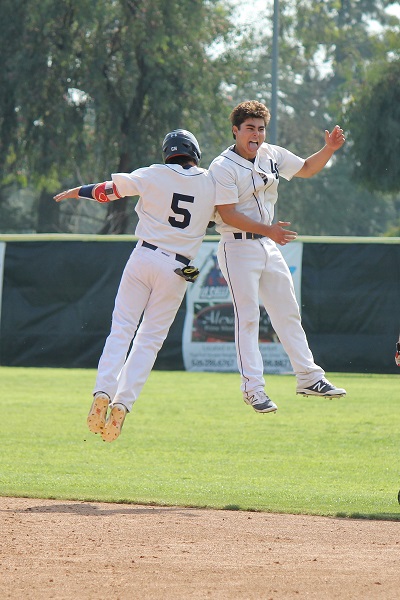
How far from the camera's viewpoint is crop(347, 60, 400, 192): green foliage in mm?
27891

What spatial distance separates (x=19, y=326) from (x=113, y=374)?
12983mm

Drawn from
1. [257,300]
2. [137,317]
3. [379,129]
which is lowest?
[137,317]

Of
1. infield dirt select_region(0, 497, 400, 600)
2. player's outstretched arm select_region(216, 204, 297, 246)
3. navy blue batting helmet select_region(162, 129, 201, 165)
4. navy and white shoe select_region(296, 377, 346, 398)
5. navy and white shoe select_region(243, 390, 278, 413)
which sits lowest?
infield dirt select_region(0, 497, 400, 600)

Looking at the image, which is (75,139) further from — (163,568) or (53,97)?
(163,568)

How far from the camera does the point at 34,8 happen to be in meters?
28.9

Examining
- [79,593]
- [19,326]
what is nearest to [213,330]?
[19,326]

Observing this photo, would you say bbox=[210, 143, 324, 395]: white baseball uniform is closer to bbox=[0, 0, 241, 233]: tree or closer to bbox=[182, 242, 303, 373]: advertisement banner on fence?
bbox=[182, 242, 303, 373]: advertisement banner on fence

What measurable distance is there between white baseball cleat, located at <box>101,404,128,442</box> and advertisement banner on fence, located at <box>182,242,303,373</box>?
11642 millimetres

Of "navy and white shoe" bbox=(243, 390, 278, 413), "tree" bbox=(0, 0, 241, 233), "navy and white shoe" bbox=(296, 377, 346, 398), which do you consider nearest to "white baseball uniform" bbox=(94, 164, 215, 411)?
"navy and white shoe" bbox=(243, 390, 278, 413)

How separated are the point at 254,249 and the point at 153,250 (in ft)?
2.57

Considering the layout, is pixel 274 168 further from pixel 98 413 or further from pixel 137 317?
pixel 98 413

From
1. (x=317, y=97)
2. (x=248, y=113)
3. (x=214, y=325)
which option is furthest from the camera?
(x=317, y=97)

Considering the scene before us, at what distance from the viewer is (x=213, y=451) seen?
35.4 feet

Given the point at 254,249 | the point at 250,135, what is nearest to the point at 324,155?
the point at 250,135
